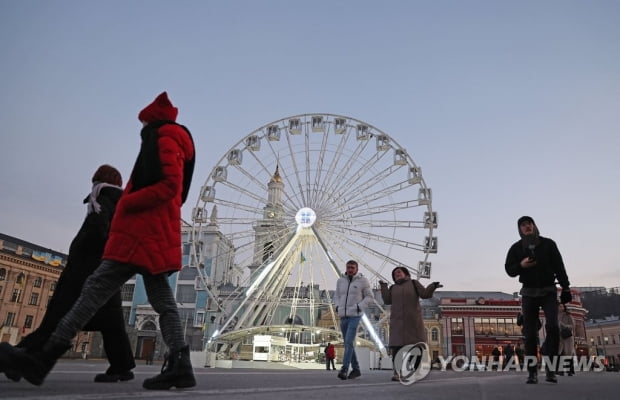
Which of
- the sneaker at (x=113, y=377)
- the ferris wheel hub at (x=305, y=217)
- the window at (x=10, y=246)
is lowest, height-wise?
the sneaker at (x=113, y=377)

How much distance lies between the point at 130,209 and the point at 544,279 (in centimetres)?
494

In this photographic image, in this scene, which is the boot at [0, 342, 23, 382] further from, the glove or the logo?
the glove

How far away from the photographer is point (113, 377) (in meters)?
4.14

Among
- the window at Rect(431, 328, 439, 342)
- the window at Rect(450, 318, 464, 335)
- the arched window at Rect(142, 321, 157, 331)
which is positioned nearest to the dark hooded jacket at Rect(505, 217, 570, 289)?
the arched window at Rect(142, 321, 157, 331)

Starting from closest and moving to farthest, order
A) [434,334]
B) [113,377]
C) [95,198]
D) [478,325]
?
[95,198]
[113,377]
[478,325]
[434,334]

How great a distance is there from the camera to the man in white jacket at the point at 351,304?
758cm

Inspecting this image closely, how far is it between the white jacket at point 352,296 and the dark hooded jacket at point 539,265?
2.47 m

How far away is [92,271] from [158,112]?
148cm

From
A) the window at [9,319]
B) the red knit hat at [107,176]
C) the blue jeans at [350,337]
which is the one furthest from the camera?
the window at [9,319]

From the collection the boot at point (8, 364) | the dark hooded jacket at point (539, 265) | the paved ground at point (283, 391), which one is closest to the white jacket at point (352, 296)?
the dark hooded jacket at point (539, 265)

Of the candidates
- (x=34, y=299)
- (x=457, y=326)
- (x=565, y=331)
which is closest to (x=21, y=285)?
(x=34, y=299)

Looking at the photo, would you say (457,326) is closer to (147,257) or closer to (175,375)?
(175,375)

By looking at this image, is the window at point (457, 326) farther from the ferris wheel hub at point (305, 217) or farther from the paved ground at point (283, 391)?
the paved ground at point (283, 391)

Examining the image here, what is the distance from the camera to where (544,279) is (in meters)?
5.86
